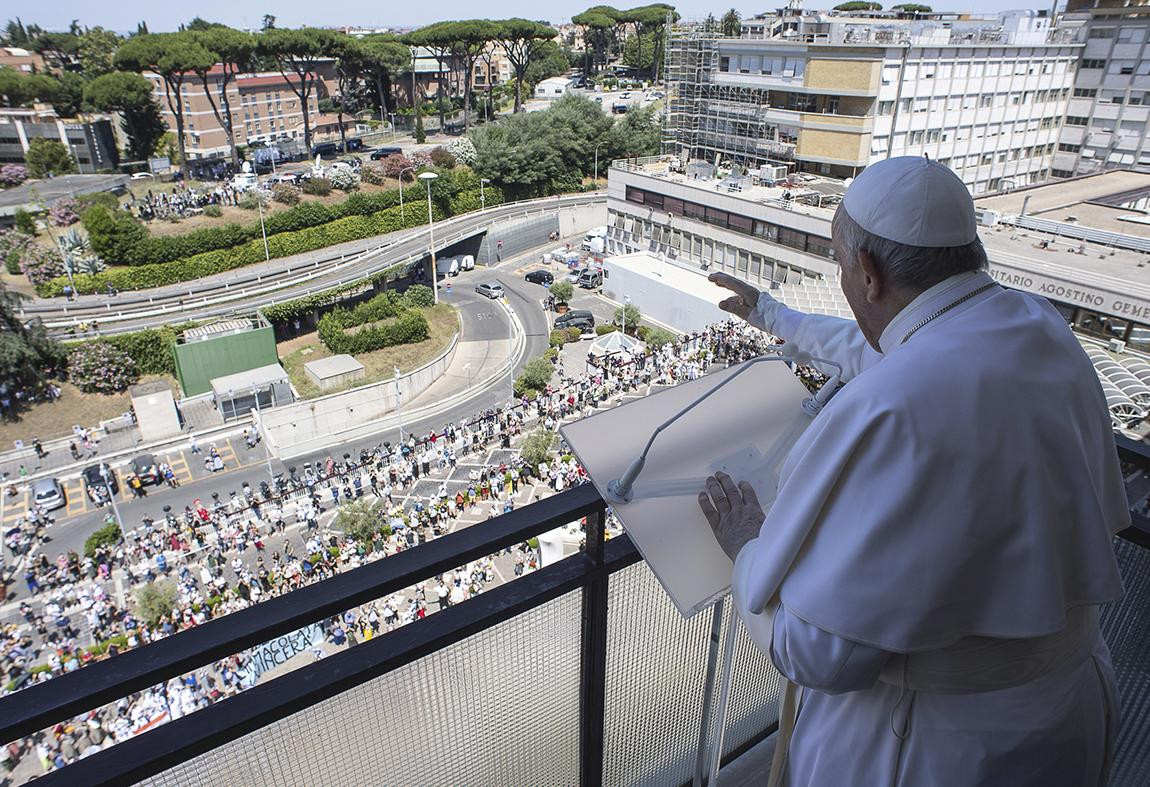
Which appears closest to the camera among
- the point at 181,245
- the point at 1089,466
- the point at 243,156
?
the point at 1089,466

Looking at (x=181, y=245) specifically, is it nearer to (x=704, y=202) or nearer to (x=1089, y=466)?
(x=704, y=202)

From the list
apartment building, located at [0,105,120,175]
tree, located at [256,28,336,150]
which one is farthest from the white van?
apartment building, located at [0,105,120,175]

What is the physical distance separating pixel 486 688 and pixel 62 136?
1812 inches

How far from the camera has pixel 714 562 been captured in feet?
4.34

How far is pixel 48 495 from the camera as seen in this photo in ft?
49.2

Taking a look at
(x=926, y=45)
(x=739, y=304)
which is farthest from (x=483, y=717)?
(x=926, y=45)

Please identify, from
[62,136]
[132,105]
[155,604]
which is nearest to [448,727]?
[155,604]

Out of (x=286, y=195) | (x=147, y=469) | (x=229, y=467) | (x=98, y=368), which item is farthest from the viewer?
(x=286, y=195)

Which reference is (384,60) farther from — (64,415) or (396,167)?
(64,415)

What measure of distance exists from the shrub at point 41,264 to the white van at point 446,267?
12799 mm

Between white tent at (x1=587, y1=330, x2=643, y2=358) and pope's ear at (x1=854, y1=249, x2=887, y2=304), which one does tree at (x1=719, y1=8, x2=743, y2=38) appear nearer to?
white tent at (x1=587, y1=330, x2=643, y2=358)

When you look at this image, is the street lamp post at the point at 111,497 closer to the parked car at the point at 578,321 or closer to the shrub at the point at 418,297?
the shrub at the point at 418,297

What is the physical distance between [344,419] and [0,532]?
7368 millimetres

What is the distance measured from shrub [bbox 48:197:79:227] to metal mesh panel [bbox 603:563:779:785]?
3179 centimetres
